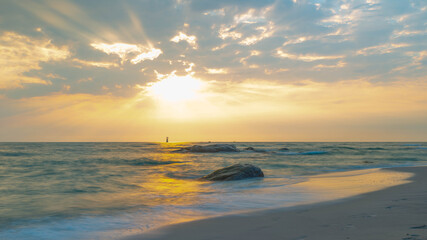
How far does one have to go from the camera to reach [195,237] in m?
4.37

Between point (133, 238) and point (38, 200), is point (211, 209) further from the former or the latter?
point (38, 200)

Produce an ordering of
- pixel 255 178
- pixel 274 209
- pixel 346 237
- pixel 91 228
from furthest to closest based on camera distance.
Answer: pixel 255 178
pixel 274 209
pixel 91 228
pixel 346 237

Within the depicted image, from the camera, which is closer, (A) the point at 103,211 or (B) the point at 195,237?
(B) the point at 195,237

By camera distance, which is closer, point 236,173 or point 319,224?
point 319,224

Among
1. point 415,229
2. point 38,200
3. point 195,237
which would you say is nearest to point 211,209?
point 195,237

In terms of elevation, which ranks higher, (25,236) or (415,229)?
(415,229)

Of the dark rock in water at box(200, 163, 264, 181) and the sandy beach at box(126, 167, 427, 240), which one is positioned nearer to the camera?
the sandy beach at box(126, 167, 427, 240)

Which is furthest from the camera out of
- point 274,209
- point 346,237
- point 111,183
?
point 111,183

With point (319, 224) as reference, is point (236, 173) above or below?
below

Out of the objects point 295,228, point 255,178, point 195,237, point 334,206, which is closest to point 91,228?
point 195,237

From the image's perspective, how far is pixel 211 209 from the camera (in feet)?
22.2

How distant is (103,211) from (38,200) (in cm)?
297

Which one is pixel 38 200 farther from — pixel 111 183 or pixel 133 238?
pixel 133 238

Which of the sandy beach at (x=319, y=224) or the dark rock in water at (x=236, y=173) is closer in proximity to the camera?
the sandy beach at (x=319, y=224)
